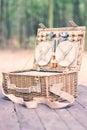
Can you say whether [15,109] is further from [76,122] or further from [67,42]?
[67,42]

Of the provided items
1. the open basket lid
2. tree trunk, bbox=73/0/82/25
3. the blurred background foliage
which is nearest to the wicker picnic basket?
the open basket lid

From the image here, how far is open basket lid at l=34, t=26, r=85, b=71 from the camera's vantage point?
13.7 ft

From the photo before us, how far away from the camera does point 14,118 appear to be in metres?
3.00

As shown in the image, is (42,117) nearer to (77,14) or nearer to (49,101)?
(49,101)

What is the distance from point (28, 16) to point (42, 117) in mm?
21526

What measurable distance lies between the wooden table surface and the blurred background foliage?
18964 mm

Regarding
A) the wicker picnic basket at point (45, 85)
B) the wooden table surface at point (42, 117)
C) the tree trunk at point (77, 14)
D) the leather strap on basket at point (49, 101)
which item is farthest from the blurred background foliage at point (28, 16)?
the wooden table surface at point (42, 117)

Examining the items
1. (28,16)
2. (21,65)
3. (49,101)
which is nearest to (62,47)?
(49,101)

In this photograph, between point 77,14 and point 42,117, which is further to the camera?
point 77,14

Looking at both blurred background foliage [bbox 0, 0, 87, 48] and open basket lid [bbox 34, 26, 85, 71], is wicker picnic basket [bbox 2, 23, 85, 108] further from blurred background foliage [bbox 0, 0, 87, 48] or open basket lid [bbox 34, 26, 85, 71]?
blurred background foliage [bbox 0, 0, 87, 48]

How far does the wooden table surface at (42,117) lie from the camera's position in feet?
8.98

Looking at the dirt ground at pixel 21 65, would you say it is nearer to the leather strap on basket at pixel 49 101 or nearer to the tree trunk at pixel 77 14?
the leather strap on basket at pixel 49 101

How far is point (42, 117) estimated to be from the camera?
3078 mm

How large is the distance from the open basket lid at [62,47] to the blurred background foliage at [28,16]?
1778cm
